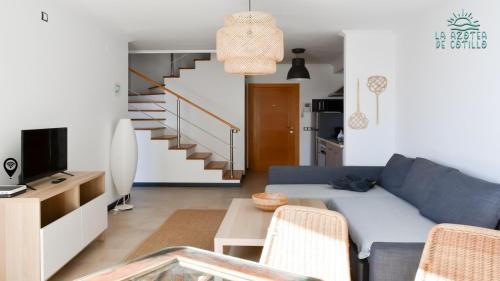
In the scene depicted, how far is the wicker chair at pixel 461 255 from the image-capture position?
4.83 feet

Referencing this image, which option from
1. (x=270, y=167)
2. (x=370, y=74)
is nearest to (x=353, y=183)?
(x=270, y=167)

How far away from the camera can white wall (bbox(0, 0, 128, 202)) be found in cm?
310

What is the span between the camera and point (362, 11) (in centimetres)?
416

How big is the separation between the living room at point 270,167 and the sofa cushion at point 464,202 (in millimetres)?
11

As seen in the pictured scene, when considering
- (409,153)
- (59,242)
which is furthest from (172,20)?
(409,153)

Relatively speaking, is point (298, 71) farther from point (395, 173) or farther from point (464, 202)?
point (464, 202)

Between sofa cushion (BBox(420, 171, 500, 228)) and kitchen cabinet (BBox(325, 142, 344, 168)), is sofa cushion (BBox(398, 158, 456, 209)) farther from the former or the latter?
kitchen cabinet (BBox(325, 142, 344, 168))

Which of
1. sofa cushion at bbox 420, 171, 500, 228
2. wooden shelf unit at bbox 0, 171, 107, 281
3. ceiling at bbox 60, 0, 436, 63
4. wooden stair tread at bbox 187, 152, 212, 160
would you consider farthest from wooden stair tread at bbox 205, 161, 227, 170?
sofa cushion at bbox 420, 171, 500, 228

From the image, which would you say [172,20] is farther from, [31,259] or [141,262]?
[141,262]

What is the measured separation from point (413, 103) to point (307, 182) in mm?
1562

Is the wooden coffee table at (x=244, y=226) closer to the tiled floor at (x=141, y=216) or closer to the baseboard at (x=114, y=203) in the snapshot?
the tiled floor at (x=141, y=216)

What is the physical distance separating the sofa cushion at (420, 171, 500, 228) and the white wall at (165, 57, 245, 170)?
512 centimetres

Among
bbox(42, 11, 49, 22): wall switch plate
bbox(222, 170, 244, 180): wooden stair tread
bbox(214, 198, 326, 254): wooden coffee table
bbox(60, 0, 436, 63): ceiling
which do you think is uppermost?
bbox(60, 0, 436, 63): ceiling

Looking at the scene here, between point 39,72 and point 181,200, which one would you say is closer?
point 39,72
